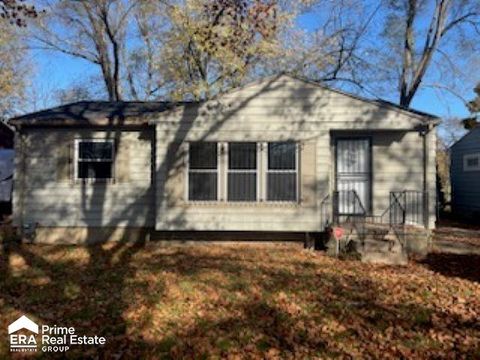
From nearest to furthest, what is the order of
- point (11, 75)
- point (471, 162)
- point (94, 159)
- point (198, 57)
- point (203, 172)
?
point (203, 172)
point (94, 159)
point (471, 162)
point (198, 57)
point (11, 75)

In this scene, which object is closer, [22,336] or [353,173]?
[22,336]

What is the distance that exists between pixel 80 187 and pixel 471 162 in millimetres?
15945

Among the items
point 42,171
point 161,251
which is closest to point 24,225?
point 42,171

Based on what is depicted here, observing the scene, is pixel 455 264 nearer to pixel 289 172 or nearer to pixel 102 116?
pixel 289 172

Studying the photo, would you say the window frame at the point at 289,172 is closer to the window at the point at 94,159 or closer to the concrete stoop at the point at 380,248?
the concrete stoop at the point at 380,248

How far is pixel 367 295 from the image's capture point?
734 cm

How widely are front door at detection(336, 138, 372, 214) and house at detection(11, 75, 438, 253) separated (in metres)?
0.03

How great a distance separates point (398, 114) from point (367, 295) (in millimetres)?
5661

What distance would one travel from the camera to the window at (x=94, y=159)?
40.0 ft

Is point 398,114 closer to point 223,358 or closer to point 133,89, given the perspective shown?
point 223,358

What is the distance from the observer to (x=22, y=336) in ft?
18.9

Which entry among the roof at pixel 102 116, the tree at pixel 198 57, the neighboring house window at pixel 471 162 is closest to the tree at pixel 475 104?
the neighboring house window at pixel 471 162

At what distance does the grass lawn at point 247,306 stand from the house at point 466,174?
1094 cm

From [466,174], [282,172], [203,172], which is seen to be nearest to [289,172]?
[282,172]
